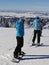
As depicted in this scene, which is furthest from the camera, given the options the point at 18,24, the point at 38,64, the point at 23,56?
the point at 23,56

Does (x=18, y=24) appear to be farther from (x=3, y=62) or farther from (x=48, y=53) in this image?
(x=48, y=53)

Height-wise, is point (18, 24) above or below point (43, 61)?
above

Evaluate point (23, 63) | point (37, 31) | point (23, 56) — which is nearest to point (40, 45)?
point (37, 31)

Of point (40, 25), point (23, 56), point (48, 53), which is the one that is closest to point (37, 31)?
point (40, 25)

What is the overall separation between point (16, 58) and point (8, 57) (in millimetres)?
593

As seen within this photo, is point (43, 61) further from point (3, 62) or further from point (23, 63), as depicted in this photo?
point (3, 62)

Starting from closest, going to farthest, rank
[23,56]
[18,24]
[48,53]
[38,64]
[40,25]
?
[38,64] < [18,24] < [23,56] < [48,53] < [40,25]

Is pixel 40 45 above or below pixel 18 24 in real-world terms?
below

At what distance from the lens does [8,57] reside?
1048 cm

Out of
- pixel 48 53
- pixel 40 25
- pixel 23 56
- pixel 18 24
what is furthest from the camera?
pixel 40 25

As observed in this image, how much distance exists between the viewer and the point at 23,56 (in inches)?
419

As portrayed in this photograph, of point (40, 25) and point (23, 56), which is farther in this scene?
point (40, 25)

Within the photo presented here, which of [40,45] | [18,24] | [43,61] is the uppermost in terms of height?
[18,24]

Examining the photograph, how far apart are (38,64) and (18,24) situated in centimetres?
162
